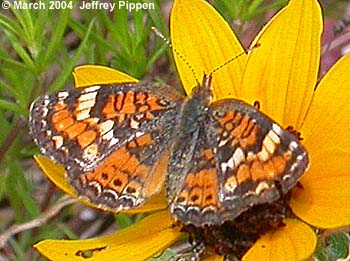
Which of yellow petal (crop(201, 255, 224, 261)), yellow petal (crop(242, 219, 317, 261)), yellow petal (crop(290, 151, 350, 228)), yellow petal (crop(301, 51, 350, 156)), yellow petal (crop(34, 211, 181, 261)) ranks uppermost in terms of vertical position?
yellow petal (crop(301, 51, 350, 156))

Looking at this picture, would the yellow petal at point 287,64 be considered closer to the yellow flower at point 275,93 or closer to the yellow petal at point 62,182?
the yellow flower at point 275,93

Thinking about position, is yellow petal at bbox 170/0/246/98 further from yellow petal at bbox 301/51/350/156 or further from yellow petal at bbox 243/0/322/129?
yellow petal at bbox 301/51/350/156

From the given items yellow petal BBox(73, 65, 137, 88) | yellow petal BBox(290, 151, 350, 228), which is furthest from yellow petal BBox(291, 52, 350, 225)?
yellow petal BBox(73, 65, 137, 88)

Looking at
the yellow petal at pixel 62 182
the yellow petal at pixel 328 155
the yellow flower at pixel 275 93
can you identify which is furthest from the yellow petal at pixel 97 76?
the yellow petal at pixel 328 155

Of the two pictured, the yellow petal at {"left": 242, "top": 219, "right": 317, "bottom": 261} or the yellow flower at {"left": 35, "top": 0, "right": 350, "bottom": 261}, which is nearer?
the yellow petal at {"left": 242, "top": 219, "right": 317, "bottom": 261}

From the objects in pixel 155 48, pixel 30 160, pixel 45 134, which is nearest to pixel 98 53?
pixel 155 48

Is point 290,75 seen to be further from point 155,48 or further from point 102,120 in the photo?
point 155,48
